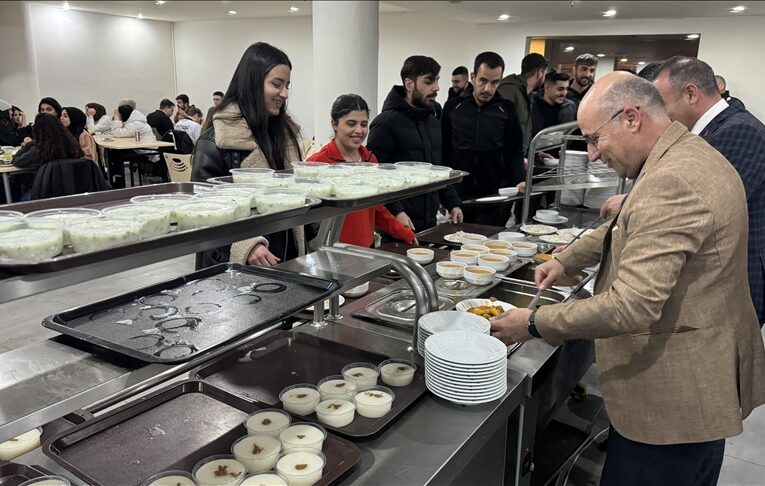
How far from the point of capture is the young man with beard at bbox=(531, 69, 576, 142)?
458 centimetres

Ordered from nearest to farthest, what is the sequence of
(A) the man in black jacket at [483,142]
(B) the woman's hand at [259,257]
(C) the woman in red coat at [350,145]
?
(B) the woman's hand at [259,257] → (C) the woman in red coat at [350,145] → (A) the man in black jacket at [483,142]

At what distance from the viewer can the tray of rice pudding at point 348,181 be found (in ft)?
4.58

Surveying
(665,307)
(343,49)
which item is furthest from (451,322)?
(343,49)

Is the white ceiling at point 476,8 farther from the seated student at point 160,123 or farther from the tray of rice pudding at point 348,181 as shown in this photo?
the tray of rice pudding at point 348,181

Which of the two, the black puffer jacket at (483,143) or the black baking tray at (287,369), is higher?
the black puffer jacket at (483,143)

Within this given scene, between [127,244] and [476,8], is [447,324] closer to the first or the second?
[127,244]

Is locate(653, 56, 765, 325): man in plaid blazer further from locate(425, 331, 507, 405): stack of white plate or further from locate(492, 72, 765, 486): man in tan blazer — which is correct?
locate(425, 331, 507, 405): stack of white plate

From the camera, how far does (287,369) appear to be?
5.15 ft

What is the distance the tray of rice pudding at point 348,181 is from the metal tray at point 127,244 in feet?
0.30

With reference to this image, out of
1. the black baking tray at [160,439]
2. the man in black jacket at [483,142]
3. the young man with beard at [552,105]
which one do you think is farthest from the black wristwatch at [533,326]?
the young man with beard at [552,105]

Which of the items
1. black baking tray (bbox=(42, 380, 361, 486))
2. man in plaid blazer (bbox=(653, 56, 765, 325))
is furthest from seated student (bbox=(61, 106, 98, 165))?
man in plaid blazer (bbox=(653, 56, 765, 325))

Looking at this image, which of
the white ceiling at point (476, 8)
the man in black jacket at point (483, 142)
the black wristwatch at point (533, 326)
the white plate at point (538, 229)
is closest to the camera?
the black wristwatch at point (533, 326)

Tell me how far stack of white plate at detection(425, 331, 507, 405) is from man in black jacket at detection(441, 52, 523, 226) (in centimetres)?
261

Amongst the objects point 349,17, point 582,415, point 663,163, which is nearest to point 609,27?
point 349,17
